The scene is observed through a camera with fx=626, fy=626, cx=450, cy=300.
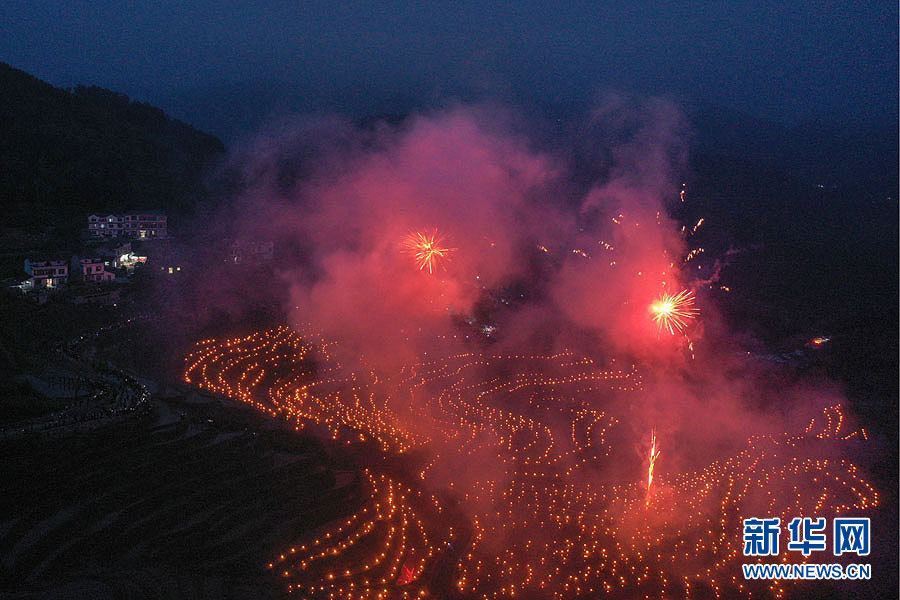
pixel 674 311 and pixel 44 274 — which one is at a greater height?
pixel 674 311

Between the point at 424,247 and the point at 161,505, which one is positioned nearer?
the point at 161,505

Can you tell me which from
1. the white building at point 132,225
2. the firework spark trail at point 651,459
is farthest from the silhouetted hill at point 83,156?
the firework spark trail at point 651,459

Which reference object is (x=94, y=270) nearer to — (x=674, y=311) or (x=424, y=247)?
(x=424, y=247)

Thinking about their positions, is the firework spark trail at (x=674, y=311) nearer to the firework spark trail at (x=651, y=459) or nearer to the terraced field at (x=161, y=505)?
the firework spark trail at (x=651, y=459)

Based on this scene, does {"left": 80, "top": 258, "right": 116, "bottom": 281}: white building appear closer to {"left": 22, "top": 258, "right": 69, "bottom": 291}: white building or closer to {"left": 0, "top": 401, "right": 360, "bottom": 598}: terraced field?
{"left": 22, "top": 258, "right": 69, "bottom": 291}: white building

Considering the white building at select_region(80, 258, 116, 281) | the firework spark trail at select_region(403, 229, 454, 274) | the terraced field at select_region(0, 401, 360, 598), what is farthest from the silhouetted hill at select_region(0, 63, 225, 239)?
the terraced field at select_region(0, 401, 360, 598)

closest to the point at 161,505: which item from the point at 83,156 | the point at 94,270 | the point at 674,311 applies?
the point at 94,270

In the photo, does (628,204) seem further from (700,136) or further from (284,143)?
(284,143)
